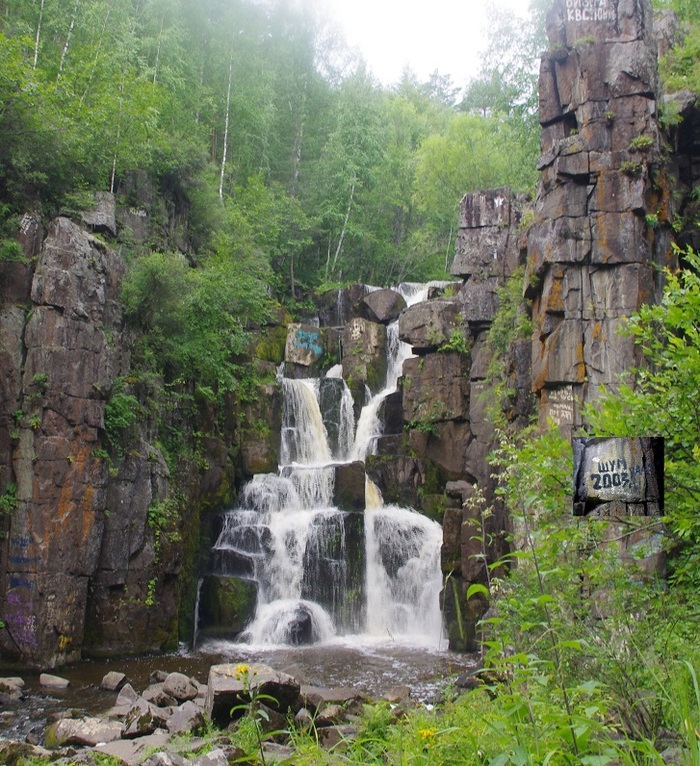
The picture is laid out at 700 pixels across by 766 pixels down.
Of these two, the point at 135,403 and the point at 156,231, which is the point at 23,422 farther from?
the point at 156,231

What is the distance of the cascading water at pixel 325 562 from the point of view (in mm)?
17047

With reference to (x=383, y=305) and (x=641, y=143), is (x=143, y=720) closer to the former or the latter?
(x=641, y=143)

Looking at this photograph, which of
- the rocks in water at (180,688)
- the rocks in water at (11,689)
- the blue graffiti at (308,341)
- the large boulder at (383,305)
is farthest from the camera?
the large boulder at (383,305)

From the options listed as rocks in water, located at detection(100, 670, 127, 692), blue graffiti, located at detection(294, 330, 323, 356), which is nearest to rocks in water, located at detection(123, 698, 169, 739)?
rocks in water, located at detection(100, 670, 127, 692)

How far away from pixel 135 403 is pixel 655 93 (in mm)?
13781

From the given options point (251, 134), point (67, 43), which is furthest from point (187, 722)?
point (251, 134)

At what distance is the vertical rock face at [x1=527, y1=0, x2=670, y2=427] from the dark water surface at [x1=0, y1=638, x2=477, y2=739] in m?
5.95

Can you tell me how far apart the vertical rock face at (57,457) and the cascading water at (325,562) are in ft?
14.5

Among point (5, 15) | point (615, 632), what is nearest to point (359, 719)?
point (615, 632)

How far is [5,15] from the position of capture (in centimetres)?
2025

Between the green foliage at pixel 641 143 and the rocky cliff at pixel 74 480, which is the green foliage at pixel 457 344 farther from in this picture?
the rocky cliff at pixel 74 480

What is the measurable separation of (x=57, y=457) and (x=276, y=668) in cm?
613

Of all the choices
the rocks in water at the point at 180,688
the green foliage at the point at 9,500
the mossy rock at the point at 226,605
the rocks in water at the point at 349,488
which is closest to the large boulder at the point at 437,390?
the rocks in water at the point at 349,488

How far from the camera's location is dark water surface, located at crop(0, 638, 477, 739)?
36.2 ft
